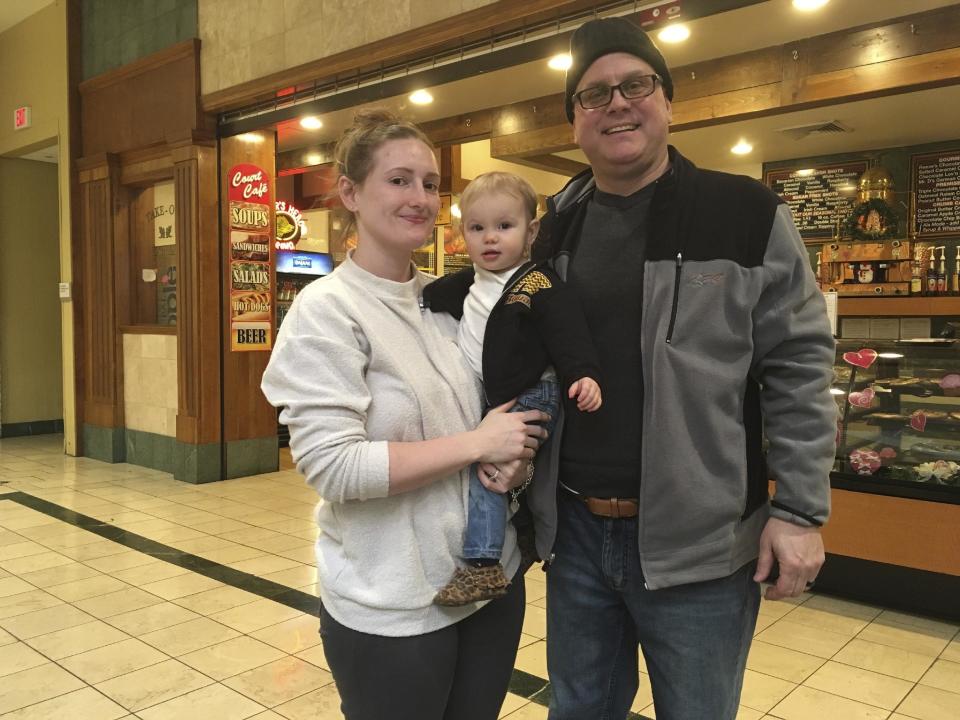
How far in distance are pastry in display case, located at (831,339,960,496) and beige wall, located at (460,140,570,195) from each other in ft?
15.9

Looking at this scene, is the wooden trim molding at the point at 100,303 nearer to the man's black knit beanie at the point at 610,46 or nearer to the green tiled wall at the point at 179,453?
the green tiled wall at the point at 179,453

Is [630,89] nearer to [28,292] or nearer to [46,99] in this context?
[46,99]

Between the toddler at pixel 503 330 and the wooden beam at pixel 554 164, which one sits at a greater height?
the wooden beam at pixel 554 164

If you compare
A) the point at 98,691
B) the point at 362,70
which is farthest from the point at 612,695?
the point at 362,70

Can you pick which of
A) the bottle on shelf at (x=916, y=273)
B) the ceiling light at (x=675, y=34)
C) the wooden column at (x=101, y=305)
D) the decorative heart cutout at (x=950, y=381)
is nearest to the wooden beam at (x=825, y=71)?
the ceiling light at (x=675, y=34)

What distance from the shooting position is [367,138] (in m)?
1.45

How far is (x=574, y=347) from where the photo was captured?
4.81 feet

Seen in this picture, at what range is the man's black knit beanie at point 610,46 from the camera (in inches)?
58.4

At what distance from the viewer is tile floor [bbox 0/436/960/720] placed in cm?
280

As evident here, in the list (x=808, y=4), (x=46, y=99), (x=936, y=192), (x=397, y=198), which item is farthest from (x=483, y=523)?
(x=46, y=99)

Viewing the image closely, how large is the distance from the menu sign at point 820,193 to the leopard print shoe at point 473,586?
23.6 ft

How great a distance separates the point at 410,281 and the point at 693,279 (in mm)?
553

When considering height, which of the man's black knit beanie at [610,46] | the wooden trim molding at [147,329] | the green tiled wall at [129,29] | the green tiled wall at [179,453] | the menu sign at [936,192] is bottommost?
the green tiled wall at [179,453]

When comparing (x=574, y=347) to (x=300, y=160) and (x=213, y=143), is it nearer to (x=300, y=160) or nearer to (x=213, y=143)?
(x=213, y=143)
